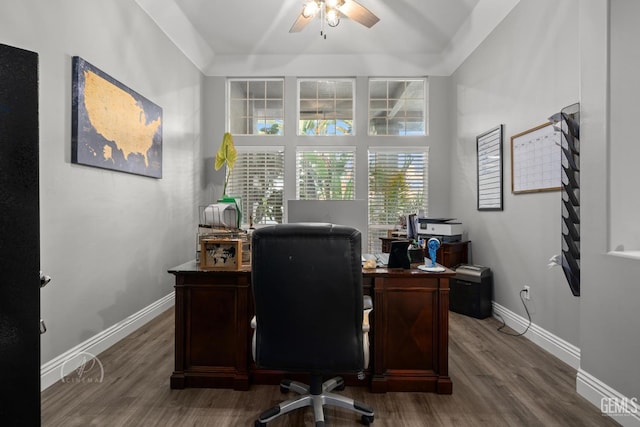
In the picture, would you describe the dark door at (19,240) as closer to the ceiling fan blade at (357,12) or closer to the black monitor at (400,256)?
the black monitor at (400,256)

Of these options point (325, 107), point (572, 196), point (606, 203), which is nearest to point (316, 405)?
point (606, 203)

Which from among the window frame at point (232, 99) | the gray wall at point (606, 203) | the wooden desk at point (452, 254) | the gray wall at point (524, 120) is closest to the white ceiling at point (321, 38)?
the window frame at point (232, 99)

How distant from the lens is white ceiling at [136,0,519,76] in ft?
11.4

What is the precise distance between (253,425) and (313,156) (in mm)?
3654

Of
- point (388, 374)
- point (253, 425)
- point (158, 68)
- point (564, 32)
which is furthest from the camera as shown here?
point (158, 68)

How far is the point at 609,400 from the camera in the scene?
1.75 meters

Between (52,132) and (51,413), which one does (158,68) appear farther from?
(51,413)

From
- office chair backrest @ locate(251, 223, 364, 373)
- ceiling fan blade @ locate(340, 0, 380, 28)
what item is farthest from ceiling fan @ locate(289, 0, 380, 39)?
office chair backrest @ locate(251, 223, 364, 373)

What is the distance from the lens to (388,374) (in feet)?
6.57

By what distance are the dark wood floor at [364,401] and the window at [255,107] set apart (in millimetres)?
3368

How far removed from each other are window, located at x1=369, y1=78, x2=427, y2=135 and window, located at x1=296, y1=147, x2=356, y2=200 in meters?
0.61

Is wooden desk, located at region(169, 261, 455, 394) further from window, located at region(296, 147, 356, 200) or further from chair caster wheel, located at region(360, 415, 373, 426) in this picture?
window, located at region(296, 147, 356, 200)

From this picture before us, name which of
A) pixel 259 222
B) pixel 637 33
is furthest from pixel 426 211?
pixel 637 33

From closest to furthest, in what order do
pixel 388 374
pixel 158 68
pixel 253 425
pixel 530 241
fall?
pixel 253 425 → pixel 388 374 → pixel 530 241 → pixel 158 68
